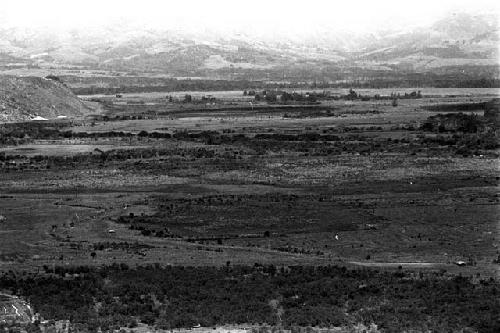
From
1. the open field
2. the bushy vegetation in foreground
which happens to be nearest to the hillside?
the open field

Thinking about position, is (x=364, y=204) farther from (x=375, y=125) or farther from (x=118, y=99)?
(x=118, y=99)

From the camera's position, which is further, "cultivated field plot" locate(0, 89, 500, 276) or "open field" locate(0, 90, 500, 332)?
"cultivated field plot" locate(0, 89, 500, 276)

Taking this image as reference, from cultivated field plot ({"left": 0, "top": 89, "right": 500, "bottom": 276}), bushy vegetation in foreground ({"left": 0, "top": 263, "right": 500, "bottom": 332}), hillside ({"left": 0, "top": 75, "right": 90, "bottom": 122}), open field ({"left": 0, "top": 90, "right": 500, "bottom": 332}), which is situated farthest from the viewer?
hillside ({"left": 0, "top": 75, "right": 90, "bottom": 122})

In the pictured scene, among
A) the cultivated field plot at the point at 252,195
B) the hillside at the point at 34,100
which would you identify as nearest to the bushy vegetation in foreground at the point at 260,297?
the cultivated field plot at the point at 252,195

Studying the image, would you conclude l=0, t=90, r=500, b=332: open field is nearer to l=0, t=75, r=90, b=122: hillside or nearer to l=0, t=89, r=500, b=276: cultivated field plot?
l=0, t=89, r=500, b=276: cultivated field plot

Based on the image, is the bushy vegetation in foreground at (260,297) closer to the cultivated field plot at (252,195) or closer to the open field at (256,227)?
the open field at (256,227)

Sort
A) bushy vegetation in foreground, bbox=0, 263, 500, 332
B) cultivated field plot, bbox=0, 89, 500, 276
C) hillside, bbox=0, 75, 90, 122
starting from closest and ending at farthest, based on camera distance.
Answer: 1. bushy vegetation in foreground, bbox=0, 263, 500, 332
2. cultivated field plot, bbox=0, 89, 500, 276
3. hillside, bbox=0, 75, 90, 122

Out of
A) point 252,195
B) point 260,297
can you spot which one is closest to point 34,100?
point 252,195

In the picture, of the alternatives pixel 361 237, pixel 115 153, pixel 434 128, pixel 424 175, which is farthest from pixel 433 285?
pixel 434 128
